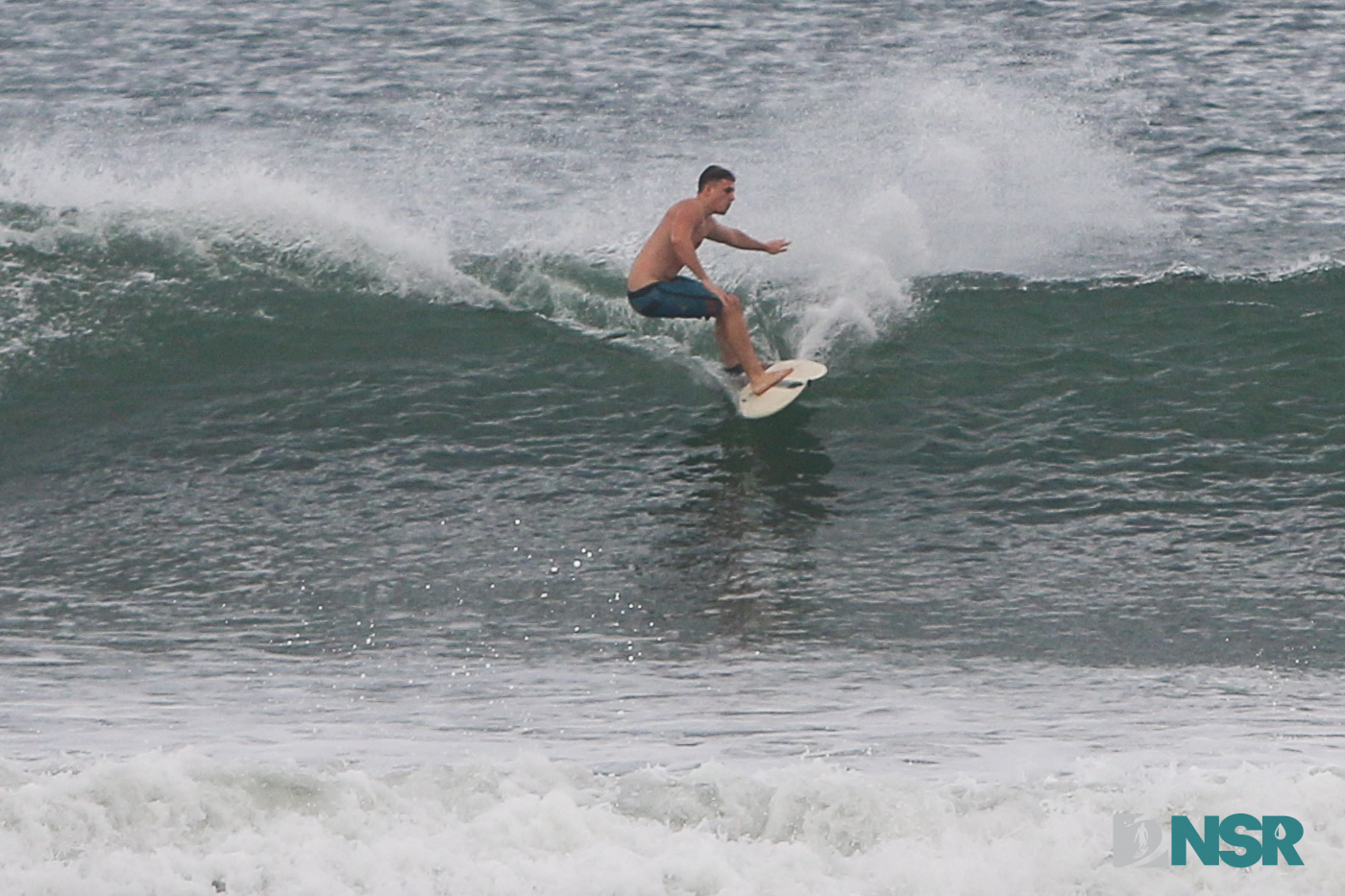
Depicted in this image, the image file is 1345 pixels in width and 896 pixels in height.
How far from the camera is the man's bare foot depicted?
11.9m

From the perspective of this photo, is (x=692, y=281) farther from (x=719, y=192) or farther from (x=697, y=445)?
(x=697, y=445)

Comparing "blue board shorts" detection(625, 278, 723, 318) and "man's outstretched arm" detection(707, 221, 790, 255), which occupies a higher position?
"man's outstretched arm" detection(707, 221, 790, 255)

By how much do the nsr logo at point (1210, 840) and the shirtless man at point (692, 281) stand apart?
16.8ft

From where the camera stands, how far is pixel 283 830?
7305 mm

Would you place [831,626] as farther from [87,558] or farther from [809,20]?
[809,20]

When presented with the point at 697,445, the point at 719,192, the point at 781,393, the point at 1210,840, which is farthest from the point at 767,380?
the point at 1210,840

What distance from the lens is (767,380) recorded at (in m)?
11.9

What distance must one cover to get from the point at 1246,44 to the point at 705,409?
10.8 meters

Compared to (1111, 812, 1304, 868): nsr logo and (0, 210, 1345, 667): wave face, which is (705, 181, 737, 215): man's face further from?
(1111, 812, 1304, 868): nsr logo

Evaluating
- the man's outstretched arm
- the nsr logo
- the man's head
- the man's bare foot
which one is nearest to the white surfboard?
the man's bare foot

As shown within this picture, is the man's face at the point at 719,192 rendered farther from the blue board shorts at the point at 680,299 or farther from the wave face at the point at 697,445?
the wave face at the point at 697,445

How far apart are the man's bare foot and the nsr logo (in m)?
5.04

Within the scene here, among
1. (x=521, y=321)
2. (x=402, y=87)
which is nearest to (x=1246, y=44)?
(x=402, y=87)

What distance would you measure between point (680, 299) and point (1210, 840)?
5680 millimetres
